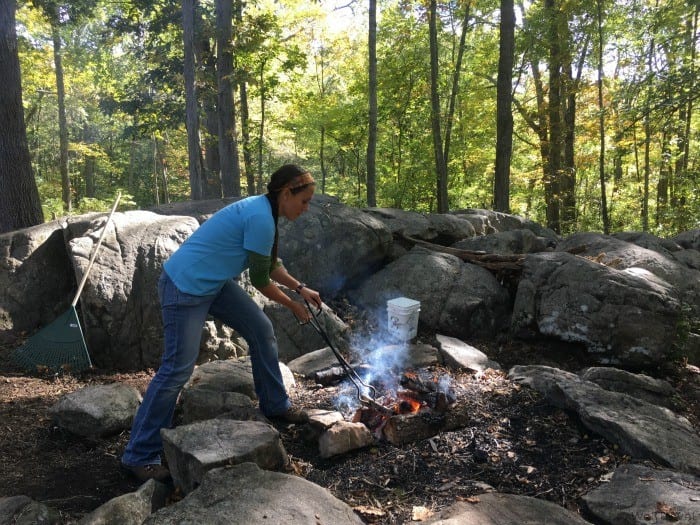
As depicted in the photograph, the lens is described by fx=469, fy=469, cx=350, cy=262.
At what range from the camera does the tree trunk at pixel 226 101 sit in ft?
34.1

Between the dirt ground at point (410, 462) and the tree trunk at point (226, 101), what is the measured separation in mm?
7731

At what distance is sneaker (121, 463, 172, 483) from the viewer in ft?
9.68

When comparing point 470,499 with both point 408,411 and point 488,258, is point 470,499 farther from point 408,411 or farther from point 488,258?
point 488,258

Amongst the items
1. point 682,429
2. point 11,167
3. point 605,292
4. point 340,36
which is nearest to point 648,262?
point 605,292

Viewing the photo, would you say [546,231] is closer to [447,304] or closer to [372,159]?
[372,159]

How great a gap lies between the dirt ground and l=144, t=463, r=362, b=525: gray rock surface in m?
0.34

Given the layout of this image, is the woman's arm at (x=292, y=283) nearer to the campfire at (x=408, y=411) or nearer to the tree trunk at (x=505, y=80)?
the campfire at (x=408, y=411)

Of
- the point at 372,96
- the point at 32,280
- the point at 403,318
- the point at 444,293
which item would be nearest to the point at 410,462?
the point at 403,318

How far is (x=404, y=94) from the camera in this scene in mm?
14750

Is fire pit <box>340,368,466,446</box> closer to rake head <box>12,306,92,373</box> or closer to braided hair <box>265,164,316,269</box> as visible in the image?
braided hair <box>265,164,316,269</box>

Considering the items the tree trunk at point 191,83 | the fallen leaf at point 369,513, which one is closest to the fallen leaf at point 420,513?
the fallen leaf at point 369,513

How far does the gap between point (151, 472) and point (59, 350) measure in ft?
8.11

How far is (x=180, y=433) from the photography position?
2.84m

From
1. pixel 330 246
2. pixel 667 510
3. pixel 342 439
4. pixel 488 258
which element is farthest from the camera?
pixel 488 258
